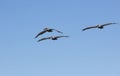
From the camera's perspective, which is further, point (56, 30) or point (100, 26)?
point (100, 26)

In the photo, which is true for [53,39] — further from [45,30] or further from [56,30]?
[56,30]

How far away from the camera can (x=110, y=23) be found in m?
108

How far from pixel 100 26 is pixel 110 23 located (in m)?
2.25

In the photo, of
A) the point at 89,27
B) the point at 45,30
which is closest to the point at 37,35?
the point at 45,30

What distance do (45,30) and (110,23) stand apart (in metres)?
13.5

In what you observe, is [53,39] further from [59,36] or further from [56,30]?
[56,30]

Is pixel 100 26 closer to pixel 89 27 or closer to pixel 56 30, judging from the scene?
pixel 89 27

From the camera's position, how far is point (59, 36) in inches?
4323

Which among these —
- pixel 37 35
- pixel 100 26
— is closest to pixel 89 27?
pixel 100 26

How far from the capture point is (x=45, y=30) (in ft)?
359

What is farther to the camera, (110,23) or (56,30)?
(110,23)

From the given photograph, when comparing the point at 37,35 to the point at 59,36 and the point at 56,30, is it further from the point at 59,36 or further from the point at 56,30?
the point at 56,30

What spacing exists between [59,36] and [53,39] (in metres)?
1.49

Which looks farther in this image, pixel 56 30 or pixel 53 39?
pixel 53 39
